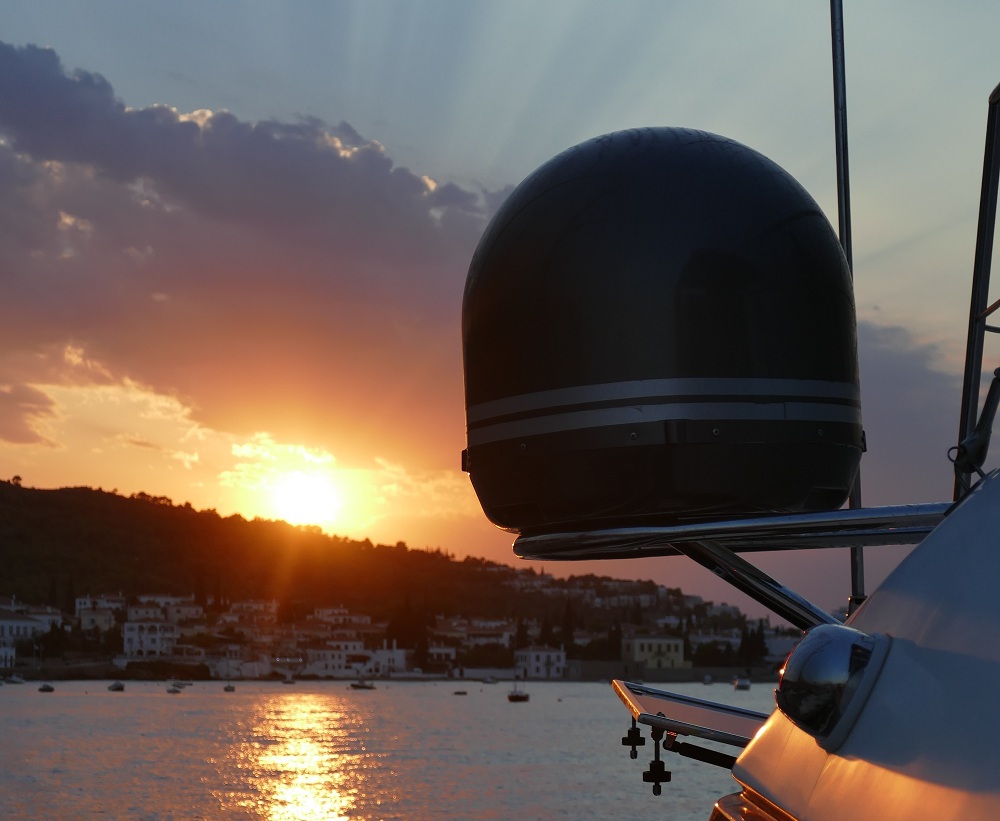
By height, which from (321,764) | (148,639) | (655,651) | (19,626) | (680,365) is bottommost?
(321,764)

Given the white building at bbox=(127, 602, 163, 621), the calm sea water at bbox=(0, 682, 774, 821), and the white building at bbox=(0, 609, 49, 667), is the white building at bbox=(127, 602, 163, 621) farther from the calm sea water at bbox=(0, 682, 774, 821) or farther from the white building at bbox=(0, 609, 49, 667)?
the calm sea water at bbox=(0, 682, 774, 821)

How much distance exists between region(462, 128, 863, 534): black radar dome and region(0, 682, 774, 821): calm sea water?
61409 mm

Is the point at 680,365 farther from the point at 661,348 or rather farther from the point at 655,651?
the point at 655,651

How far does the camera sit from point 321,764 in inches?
3423

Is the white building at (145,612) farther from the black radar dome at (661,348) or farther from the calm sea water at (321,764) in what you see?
the black radar dome at (661,348)

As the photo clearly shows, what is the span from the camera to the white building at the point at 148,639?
624 ft

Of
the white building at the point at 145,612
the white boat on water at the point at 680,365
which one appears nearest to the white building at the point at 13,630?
the white building at the point at 145,612

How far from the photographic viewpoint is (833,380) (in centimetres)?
338

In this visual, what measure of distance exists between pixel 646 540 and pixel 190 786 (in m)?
74.6

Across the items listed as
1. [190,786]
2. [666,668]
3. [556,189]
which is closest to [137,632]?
[666,668]

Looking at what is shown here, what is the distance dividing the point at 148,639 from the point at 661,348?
7837 inches

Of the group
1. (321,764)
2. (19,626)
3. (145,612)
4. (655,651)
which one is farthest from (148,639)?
→ (321,764)

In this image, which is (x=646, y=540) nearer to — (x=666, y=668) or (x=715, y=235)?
(x=715, y=235)

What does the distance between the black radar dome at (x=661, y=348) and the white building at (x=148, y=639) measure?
19532cm
